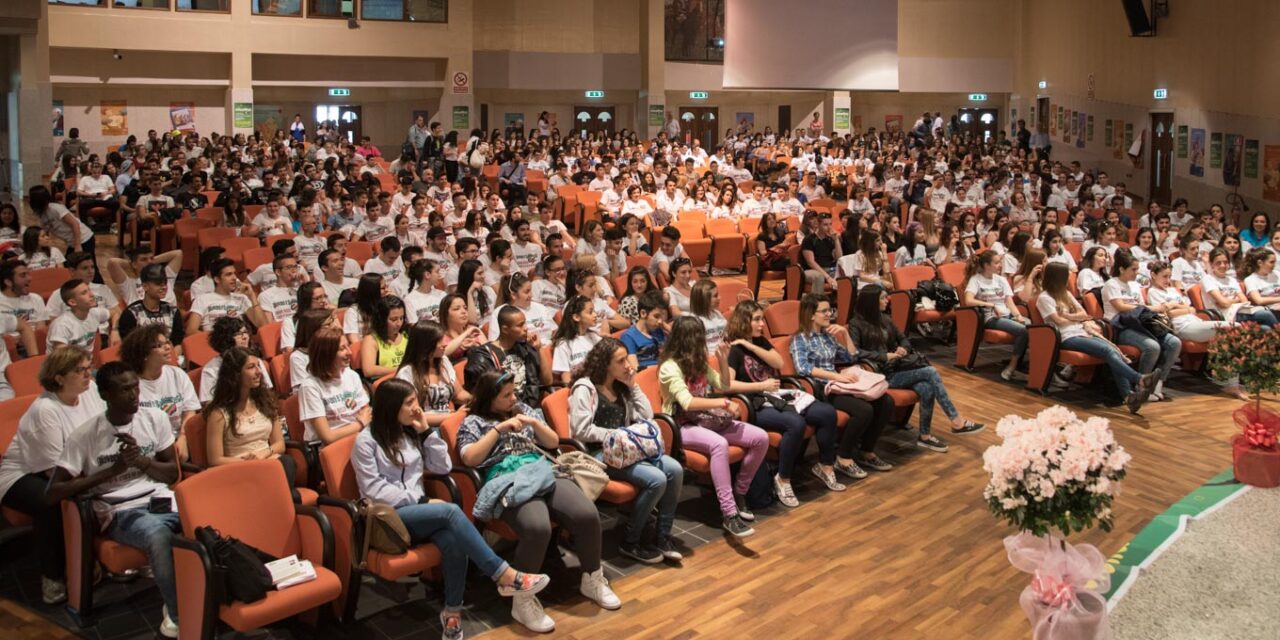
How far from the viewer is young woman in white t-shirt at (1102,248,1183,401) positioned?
360 inches

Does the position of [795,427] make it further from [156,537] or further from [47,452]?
[47,452]

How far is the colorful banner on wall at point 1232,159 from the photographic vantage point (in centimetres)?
1767

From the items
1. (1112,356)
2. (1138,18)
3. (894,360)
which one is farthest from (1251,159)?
(894,360)

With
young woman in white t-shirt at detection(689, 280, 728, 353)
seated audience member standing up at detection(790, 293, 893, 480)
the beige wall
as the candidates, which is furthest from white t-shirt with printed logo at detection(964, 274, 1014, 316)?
the beige wall

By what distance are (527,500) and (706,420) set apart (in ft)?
5.06

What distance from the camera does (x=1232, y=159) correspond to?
1789 centimetres

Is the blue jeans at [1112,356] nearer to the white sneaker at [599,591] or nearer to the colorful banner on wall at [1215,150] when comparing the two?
the white sneaker at [599,591]

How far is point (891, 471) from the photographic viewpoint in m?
7.43

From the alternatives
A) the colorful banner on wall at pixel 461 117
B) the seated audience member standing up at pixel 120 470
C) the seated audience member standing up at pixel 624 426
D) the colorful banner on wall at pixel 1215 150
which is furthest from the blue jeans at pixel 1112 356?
the colorful banner on wall at pixel 461 117

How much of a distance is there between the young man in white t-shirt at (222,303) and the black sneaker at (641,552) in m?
3.31

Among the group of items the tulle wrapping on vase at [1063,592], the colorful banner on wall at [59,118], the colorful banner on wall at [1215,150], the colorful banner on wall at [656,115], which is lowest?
the tulle wrapping on vase at [1063,592]

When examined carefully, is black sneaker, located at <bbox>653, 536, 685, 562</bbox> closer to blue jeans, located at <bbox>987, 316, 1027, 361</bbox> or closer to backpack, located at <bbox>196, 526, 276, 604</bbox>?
backpack, located at <bbox>196, 526, 276, 604</bbox>

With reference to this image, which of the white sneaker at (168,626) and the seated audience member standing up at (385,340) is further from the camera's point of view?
the seated audience member standing up at (385,340)

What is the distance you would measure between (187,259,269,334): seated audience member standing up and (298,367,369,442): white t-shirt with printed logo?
2.04 m
